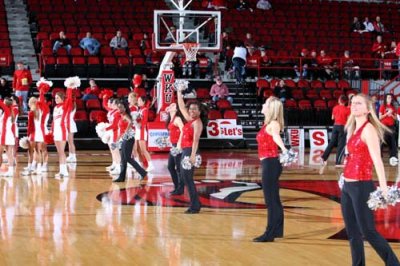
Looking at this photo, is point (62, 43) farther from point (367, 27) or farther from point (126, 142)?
point (367, 27)

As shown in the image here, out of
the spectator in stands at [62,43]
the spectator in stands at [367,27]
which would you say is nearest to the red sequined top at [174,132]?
the spectator in stands at [62,43]

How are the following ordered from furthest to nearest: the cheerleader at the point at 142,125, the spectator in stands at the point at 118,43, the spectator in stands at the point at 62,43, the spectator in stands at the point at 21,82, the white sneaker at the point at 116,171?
1. the spectator in stands at the point at 118,43
2. the spectator in stands at the point at 62,43
3. the spectator in stands at the point at 21,82
4. the white sneaker at the point at 116,171
5. the cheerleader at the point at 142,125

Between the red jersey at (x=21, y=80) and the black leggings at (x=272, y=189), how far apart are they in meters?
13.8

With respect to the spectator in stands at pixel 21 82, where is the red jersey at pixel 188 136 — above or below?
below

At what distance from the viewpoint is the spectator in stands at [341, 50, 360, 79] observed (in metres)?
25.2

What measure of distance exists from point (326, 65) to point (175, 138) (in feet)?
47.9

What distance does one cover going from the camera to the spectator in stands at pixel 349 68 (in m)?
25.2

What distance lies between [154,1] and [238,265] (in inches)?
869

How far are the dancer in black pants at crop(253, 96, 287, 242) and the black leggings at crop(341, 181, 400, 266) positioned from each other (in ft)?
5.85

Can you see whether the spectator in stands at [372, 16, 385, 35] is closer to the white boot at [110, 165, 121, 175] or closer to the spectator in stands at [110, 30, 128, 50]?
the spectator in stands at [110, 30, 128, 50]

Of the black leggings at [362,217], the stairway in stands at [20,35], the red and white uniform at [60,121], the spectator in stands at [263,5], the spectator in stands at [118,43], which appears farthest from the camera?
the spectator in stands at [263,5]

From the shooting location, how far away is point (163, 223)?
912cm

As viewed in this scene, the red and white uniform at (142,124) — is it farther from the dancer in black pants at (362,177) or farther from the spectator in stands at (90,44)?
the spectator in stands at (90,44)

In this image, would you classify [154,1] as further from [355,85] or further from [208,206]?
[208,206]
